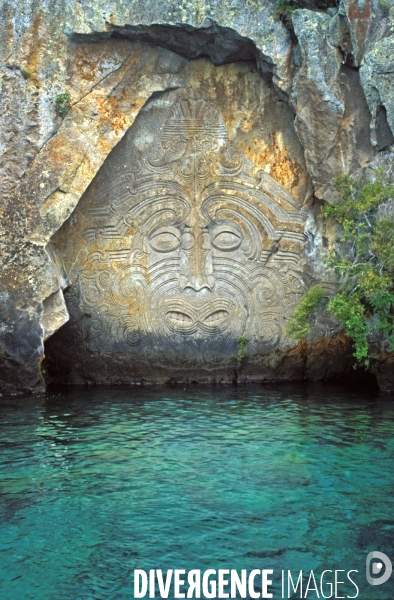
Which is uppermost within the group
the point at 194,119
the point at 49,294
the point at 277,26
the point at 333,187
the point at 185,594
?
the point at 277,26

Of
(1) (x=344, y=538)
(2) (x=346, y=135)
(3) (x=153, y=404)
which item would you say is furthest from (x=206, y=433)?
(2) (x=346, y=135)

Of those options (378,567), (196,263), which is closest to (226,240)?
(196,263)

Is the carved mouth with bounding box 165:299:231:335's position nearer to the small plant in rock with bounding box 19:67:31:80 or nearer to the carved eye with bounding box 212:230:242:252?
the carved eye with bounding box 212:230:242:252

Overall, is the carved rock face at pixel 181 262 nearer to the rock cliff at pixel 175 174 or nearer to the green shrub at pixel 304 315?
the rock cliff at pixel 175 174

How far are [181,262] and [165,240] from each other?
45 cm

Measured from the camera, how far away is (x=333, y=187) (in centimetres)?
1320

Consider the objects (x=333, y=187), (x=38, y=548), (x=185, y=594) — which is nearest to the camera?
(x=185, y=594)

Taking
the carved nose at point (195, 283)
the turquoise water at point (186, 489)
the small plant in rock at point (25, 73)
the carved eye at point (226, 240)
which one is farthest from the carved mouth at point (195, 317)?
the small plant in rock at point (25, 73)

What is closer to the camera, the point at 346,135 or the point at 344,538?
the point at 344,538

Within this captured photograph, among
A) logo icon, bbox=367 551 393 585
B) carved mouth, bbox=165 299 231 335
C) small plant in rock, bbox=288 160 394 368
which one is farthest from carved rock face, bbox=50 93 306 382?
logo icon, bbox=367 551 393 585

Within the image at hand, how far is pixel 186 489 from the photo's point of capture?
8.23 m

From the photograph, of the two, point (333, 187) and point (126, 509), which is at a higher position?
point (333, 187)

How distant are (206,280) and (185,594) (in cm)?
831

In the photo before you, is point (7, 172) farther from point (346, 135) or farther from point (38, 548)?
point (38, 548)
